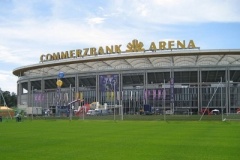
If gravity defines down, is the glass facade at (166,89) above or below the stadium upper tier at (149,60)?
below

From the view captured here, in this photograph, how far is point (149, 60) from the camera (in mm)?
112688

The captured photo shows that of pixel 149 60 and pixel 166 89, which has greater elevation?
pixel 149 60

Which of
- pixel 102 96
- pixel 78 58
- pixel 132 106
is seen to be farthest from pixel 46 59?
pixel 132 106

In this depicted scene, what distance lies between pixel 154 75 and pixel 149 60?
4.75 meters

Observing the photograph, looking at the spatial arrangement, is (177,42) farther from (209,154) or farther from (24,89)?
(209,154)

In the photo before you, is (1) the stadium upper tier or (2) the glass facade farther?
(2) the glass facade

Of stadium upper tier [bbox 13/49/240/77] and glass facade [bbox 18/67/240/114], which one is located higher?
stadium upper tier [bbox 13/49/240/77]

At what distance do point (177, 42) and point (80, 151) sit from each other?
287 feet

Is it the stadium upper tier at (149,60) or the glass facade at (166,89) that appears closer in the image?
the stadium upper tier at (149,60)

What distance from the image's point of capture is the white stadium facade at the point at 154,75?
4151 inches

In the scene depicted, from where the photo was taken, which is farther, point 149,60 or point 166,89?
point 149,60

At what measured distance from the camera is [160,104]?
114 metres

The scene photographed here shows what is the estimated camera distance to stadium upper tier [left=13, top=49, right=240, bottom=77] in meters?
105

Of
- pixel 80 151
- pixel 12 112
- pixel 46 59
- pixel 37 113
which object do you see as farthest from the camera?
pixel 46 59
